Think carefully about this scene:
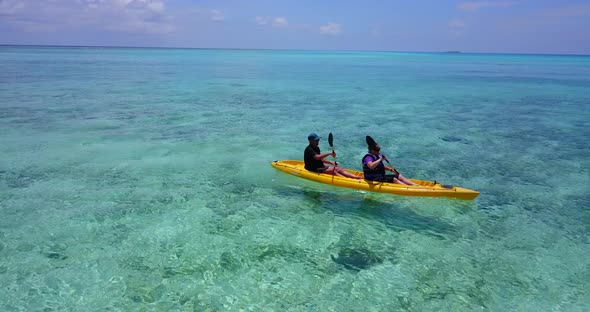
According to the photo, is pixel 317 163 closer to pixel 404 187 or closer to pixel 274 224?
pixel 404 187

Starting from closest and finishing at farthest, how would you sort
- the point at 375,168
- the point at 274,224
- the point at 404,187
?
the point at 274,224, the point at 404,187, the point at 375,168

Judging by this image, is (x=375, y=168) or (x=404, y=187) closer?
(x=404, y=187)

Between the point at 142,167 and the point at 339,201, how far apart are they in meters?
6.76

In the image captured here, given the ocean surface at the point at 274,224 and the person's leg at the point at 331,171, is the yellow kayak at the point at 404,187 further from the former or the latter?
the ocean surface at the point at 274,224

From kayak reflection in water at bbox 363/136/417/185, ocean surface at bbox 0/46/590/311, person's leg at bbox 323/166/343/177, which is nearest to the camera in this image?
ocean surface at bbox 0/46/590/311

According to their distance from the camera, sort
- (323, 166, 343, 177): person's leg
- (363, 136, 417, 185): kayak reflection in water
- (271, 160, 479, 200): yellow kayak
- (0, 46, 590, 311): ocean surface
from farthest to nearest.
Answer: (323, 166, 343, 177): person's leg < (363, 136, 417, 185): kayak reflection in water < (271, 160, 479, 200): yellow kayak < (0, 46, 590, 311): ocean surface

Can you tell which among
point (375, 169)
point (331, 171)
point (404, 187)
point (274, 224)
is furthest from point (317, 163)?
point (274, 224)

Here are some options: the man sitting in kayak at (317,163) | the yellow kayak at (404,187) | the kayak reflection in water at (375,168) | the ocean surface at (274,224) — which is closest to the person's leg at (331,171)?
the man sitting in kayak at (317,163)

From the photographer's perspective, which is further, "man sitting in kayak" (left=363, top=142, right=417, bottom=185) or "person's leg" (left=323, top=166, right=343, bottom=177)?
"person's leg" (left=323, top=166, right=343, bottom=177)

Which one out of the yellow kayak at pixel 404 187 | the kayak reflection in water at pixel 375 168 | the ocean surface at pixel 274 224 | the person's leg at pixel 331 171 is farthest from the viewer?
the person's leg at pixel 331 171

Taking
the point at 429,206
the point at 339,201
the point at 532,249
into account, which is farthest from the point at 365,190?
the point at 532,249

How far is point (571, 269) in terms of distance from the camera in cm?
788

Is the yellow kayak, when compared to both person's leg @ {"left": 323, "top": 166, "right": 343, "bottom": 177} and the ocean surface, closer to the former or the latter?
person's leg @ {"left": 323, "top": 166, "right": 343, "bottom": 177}

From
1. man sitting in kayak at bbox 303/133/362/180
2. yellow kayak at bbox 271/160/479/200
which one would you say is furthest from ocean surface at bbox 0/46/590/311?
man sitting in kayak at bbox 303/133/362/180
